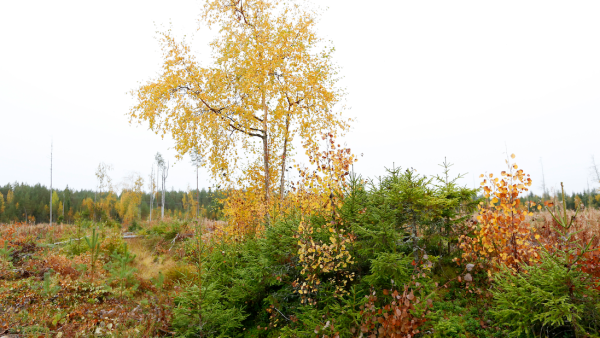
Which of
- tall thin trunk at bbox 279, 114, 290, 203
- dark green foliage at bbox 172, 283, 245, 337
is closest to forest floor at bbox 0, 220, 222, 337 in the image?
dark green foliage at bbox 172, 283, 245, 337

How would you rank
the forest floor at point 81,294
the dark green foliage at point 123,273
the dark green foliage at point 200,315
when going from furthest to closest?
1. the dark green foliage at point 123,273
2. the forest floor at point 81,294
3. the dark green foliage at point 200,315

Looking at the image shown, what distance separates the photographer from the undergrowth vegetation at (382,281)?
9.82ft

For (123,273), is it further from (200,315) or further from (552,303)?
(552,303)

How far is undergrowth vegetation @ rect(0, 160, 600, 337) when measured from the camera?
9.82 feet

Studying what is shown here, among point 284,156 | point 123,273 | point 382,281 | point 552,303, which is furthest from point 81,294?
point 552,303

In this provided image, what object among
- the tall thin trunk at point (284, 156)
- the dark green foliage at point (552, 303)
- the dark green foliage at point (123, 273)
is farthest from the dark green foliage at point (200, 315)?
the tall thin trunk at point (284, 156)

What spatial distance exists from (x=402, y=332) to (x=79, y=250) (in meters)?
10.00

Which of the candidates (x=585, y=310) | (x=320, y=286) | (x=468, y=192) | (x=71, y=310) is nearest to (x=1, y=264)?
(x=71, y=310)

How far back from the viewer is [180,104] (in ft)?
34.1

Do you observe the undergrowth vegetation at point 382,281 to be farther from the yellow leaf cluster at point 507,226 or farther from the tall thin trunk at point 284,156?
the tall thin trunk at point 284,156

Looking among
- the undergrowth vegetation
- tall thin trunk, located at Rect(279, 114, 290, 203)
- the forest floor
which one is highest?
tall thin trunk, located at Rect(279, 114, 290, 203)

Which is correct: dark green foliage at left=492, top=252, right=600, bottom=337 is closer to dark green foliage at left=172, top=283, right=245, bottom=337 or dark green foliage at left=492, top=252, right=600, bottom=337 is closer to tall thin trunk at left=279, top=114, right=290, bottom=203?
dark green foliage at left=172, top=283, right=245, bottom=337

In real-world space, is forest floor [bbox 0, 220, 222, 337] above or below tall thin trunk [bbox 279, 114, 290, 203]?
below

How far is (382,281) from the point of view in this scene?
3.64 m
